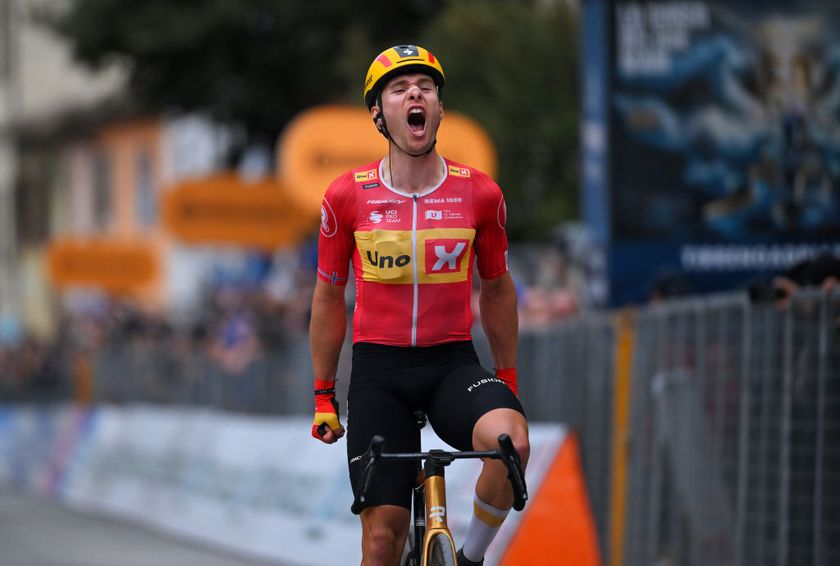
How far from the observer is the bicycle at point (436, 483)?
637 centimetres

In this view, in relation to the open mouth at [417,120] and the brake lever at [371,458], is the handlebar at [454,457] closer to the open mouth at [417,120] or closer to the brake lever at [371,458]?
the brake lever at [371,458]

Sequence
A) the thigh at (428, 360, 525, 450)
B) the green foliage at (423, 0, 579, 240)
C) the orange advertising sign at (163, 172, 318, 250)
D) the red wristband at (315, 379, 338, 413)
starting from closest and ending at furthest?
the thigh at (428, 360, 525, 450) < the red wristband at (315, 379, 338, 413) < the orange advertising sign at (163, 172, 318, 250) < the green foliage at (423, 0, 579, 240)

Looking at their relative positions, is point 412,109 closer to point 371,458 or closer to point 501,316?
point 501,316

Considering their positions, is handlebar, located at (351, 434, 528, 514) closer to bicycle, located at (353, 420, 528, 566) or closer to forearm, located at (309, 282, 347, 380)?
bicycle, located at (353, 420, 528, 566)

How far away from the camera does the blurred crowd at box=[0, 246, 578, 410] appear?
52.5 feet

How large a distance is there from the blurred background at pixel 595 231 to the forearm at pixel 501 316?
1504 millimetres

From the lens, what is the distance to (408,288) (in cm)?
685

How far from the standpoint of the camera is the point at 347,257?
Result: 276 inches

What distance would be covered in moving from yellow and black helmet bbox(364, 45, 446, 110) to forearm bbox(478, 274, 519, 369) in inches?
33.0

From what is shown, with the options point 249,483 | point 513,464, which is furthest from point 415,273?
point 249,483

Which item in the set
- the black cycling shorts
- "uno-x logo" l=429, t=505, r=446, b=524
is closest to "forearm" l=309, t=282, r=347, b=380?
the black cycling shorts

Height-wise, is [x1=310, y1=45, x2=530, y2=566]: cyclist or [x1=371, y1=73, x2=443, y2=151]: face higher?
[x1=371, y1=73, x2=443, y2=151]: face

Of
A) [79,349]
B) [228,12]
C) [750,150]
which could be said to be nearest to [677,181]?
[750,150]

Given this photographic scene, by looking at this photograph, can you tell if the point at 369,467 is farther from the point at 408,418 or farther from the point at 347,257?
the point at 347,257
